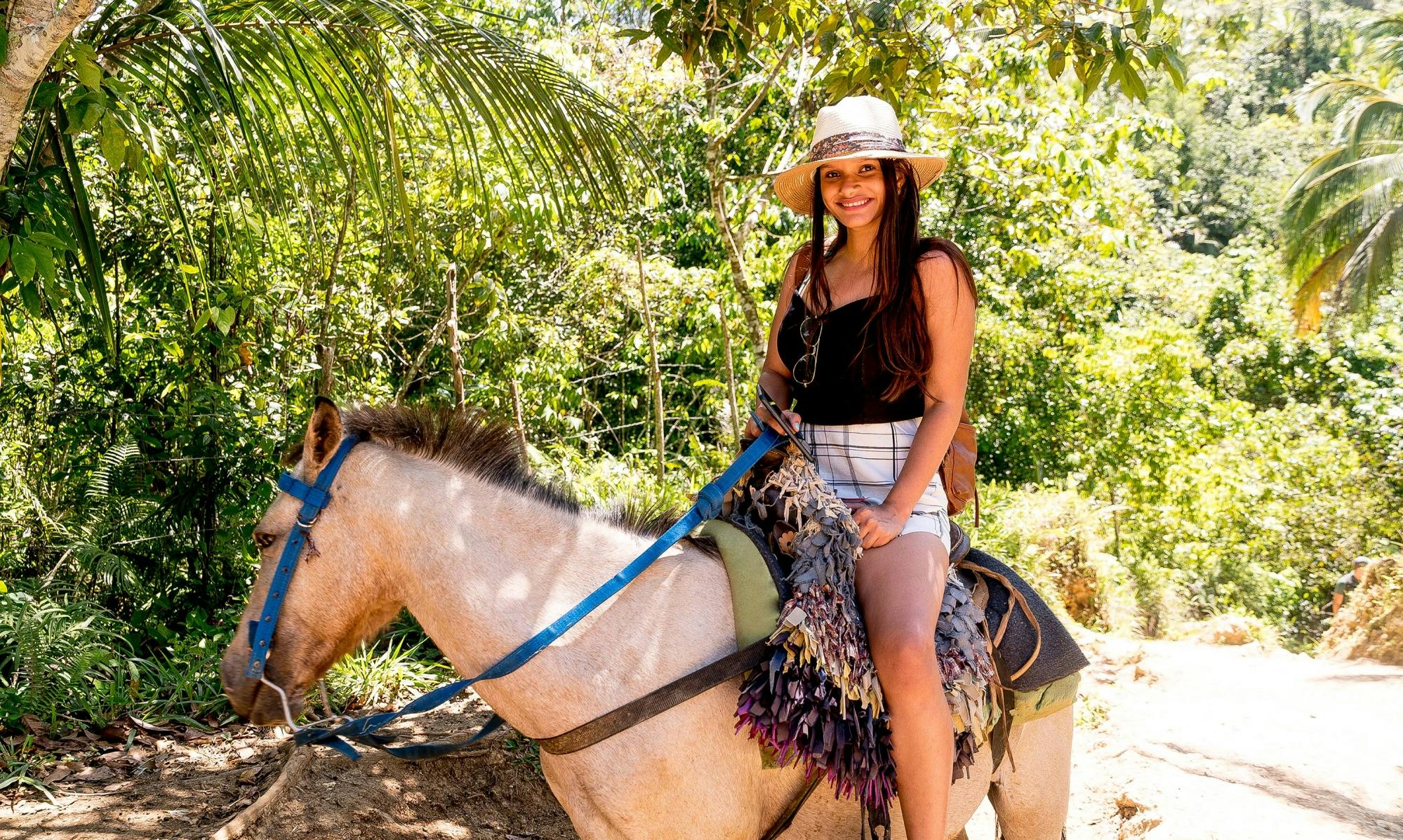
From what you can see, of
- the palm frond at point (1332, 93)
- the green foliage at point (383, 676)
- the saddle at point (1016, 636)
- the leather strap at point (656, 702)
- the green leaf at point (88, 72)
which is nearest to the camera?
the leather strap at point (656, 702)

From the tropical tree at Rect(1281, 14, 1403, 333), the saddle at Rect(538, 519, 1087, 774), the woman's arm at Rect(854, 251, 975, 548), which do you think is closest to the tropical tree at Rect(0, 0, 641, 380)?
the woman's arm at Rect(854, 251, 975, 548)

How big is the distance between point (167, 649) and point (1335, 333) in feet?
64.1

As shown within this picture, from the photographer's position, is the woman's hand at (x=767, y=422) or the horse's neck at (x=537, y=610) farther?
the woman's hand at (x=767, y=422)

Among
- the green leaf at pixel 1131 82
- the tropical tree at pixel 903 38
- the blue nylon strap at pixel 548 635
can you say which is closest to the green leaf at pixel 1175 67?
the tropical tree at pixel 903 38

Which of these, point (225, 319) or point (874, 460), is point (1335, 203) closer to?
point (874, 460)

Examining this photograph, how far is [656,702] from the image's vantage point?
2.16 metres

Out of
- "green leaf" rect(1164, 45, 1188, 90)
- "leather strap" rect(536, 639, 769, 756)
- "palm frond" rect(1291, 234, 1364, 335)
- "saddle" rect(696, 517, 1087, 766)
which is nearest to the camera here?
"leather strap" rect(536, 639, 769, 756)

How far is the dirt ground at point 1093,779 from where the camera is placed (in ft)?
12.2

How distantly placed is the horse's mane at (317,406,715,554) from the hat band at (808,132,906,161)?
1087 millimetres

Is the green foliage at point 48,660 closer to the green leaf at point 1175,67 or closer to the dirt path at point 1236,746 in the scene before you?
the dirt path at point 1236,746

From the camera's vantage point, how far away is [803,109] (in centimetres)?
869

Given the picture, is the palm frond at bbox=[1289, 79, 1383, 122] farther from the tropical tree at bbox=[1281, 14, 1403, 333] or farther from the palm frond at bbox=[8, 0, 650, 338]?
the palm frond at bbox=[8, 0, 650, 338]

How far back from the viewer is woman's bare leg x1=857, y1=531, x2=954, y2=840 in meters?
2.24

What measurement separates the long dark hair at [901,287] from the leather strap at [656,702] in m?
0.79
